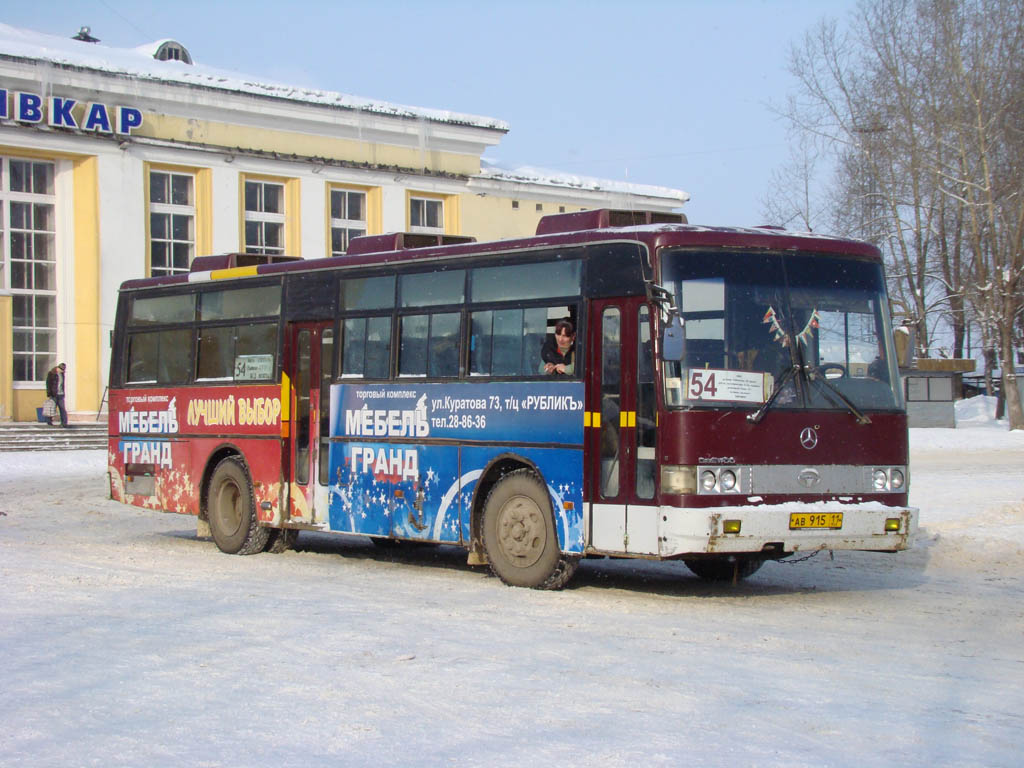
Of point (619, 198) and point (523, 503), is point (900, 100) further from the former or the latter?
point (523, 503)

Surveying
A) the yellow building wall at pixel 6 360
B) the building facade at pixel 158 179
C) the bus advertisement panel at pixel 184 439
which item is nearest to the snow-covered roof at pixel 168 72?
the building facade at pixel 158 179

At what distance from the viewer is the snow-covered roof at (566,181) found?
5166cm

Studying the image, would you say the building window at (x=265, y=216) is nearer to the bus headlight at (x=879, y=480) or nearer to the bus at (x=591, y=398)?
the bus at (x=591, y=398)

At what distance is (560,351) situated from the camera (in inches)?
491

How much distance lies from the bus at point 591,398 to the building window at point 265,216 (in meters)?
29.7

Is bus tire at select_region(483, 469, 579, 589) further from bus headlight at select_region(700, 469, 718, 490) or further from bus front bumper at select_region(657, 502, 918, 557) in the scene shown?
bus headlight at select_region(700, 469, 718, 490)

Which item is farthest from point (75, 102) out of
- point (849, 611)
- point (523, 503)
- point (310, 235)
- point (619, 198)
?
point (849, 611)

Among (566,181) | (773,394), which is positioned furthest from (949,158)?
(773,394)

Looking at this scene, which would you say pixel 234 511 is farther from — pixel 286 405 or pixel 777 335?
pixel 777 335

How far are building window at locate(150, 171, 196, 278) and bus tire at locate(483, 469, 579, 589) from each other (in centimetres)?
Answer: 3162

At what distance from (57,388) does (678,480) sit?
30411 mm

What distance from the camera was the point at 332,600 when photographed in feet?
38.4

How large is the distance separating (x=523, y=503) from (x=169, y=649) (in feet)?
14.3

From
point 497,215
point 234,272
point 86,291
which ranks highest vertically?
point 497,215
